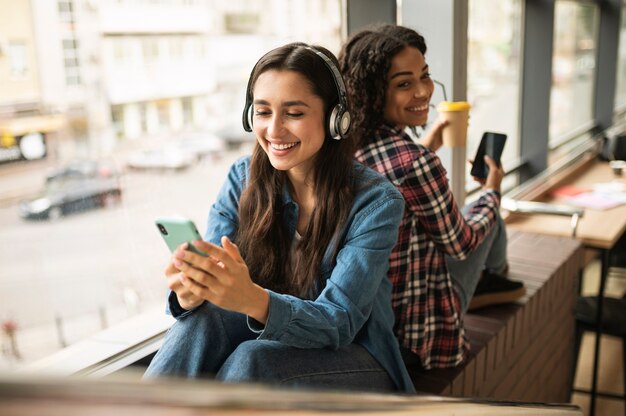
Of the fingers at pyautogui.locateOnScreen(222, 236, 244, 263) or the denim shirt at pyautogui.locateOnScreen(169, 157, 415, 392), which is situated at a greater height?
the fingers at pyautogui.locateOnScreen(222, 236, 244, 263)

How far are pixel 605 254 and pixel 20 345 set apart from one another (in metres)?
2.60

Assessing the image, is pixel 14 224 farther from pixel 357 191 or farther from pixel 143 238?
pixel 357 191

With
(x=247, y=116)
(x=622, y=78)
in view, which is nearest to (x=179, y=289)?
(x=247, y=116)

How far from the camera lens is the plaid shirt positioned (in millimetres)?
1833

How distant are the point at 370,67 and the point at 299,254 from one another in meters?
0.60

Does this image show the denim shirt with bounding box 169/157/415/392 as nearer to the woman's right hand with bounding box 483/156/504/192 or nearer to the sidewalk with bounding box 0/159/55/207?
A: the sidewalk with bounding box 0/159/55/207

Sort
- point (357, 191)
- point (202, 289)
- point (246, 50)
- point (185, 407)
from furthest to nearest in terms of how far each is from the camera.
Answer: point (246, 50)
point (357, 191)
point (202, 289)
point (185, 407)

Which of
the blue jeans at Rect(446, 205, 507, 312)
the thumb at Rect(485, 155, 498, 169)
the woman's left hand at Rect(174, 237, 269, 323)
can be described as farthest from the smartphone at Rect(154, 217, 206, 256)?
the thumb at Rect(485, 155, 498, 169)

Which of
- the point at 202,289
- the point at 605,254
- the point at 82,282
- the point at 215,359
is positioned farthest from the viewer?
the point at 605,254

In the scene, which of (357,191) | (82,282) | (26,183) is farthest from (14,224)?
(357,191)

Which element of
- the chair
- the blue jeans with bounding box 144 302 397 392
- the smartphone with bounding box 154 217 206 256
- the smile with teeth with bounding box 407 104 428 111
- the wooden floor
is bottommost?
the wooden floor

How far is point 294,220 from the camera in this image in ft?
5.46

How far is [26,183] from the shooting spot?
1580 millimetres

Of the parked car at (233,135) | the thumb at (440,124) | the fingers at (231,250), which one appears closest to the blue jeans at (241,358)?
the fingers at (231,250)
